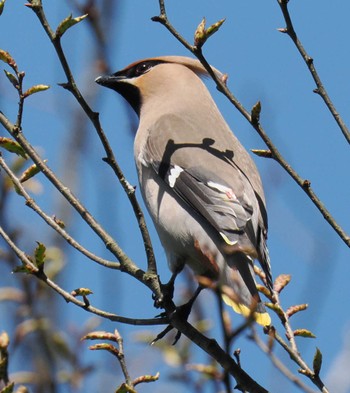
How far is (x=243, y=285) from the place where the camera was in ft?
10.9

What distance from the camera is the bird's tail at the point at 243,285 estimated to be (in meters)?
3.25

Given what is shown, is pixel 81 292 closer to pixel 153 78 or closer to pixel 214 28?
pixel 214 28

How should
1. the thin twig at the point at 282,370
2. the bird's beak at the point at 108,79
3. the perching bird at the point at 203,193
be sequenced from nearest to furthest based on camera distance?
the thin twig at the point at 282,370 < the perching bird at the point at 203,193 < the bird's beak at the point at 108,79

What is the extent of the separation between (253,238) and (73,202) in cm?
89

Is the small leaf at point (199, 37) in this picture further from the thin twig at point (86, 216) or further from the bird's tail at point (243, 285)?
the bird's tail at point (243, 285)

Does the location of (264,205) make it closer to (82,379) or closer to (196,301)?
(196,301)

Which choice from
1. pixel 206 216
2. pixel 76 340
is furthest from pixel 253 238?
pixel 76 340

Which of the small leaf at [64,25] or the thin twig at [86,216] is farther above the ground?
the small leaf at [64,25]

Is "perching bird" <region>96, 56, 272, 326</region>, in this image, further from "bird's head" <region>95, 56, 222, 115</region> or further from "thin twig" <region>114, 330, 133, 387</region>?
"thin twig" <region>114, 330, 133, 387</region>

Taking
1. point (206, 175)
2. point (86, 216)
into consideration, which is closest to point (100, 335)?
point (86, 216)

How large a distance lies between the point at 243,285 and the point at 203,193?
24.5 inches

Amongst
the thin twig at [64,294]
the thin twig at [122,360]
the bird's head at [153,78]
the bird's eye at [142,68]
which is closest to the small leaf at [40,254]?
the thin twig at [64,294]

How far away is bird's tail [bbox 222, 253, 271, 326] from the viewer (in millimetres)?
3252

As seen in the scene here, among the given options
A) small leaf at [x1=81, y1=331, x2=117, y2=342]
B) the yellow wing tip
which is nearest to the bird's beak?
the yellow wing tip
